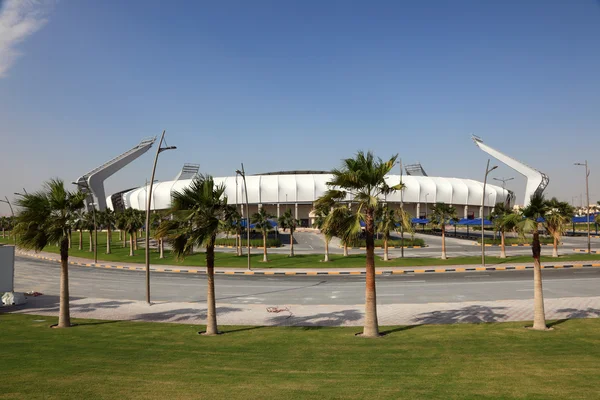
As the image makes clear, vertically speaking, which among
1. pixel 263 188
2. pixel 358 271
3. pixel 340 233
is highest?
pixel 263 188

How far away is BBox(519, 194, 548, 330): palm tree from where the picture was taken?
54.0 feet

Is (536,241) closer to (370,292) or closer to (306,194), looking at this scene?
(370,292)

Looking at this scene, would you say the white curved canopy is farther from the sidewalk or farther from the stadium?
the sidewalk

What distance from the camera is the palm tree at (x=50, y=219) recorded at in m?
17.7

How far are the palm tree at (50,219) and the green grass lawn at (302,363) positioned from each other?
3.33 m

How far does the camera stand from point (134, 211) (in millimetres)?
62875

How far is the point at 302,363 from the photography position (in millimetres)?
12250

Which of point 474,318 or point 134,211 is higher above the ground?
point 134,211

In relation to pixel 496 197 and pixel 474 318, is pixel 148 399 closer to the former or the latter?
pixel 474 318

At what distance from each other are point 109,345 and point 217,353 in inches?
165

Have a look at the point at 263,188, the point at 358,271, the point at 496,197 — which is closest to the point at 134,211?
the point at 358,271

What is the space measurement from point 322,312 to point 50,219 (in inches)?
511

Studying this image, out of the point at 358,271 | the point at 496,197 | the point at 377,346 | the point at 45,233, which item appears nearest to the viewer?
the point at 377,346

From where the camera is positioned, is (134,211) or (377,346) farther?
(134,211)
